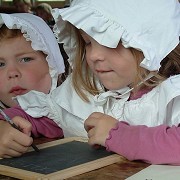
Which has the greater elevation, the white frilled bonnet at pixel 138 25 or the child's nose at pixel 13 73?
the white frilled bonnet at pixel 138 25

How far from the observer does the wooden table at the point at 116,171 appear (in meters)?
0.74

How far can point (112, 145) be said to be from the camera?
865 millimetres

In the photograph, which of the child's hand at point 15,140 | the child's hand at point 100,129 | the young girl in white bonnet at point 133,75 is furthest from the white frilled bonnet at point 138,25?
the child's hand at point 15,140

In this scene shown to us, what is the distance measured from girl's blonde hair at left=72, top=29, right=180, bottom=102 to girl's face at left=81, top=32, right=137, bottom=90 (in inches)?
0.6

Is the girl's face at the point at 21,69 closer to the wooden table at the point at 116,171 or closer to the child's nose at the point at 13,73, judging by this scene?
the child's nose at the point at 13,73

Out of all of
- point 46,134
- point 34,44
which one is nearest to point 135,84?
point 46,134

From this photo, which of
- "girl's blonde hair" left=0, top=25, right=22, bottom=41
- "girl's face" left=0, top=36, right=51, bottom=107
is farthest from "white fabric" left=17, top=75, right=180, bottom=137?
"girl's blonde hair" left=0, top=25, right=22, bottom=41

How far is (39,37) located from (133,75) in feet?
1.40

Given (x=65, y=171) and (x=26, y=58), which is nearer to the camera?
(x=65, y=171)

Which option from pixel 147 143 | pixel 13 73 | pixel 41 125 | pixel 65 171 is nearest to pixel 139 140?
pixel 147 143

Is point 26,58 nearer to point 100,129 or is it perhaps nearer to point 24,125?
point 24,125

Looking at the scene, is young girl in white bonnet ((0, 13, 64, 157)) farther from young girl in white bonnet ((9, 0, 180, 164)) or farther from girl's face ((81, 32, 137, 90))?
girl's face ((81, 32, 137, 90))

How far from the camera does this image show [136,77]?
39.7 inches

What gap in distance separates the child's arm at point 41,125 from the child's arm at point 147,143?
12.9 inches
